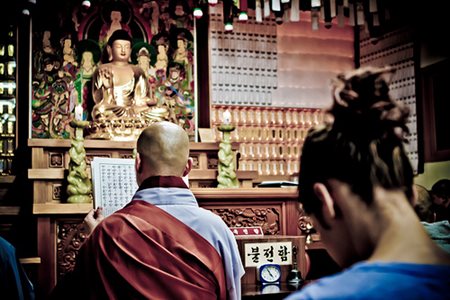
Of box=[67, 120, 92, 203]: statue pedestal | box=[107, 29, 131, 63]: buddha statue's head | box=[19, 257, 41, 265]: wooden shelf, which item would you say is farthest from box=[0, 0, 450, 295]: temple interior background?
box=[19, 257, 41, 265]: wooden shelf

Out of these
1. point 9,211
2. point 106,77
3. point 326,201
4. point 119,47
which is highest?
point 119,47

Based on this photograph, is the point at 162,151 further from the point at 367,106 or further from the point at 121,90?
the point at 121,90

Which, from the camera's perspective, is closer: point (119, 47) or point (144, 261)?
point (144, 261)

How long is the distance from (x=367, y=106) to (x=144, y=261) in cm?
123

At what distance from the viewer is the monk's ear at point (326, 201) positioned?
0.98 meters

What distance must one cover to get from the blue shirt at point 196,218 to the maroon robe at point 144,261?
0.03m

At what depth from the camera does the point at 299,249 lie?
12.2 feet

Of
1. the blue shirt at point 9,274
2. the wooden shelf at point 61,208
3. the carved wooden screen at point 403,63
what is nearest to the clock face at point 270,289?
the blue shirt at point 9,274

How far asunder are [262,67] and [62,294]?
22.3 feet

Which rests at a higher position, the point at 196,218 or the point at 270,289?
the point at 196,218

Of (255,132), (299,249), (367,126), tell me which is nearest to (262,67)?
(255,132)

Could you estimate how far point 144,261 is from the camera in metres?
2.06

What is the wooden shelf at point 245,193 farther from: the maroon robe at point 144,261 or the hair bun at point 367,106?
the hair bun at point 367,106

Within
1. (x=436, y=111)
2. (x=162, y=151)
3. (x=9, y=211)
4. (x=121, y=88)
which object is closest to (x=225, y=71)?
(x=121, y=88)
